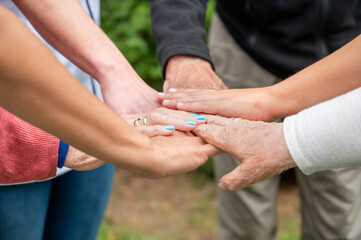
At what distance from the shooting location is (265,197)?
7.66ft

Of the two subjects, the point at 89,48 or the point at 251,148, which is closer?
the point at 251,148

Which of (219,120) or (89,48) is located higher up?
(89,48)

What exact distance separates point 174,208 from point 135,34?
1.42 metres

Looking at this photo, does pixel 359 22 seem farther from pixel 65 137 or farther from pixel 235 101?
pixel 65 137

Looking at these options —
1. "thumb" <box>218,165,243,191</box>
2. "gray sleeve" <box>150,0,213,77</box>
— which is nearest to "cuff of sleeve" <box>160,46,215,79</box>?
"gray sleeve" <box>150,0,213,77</box>

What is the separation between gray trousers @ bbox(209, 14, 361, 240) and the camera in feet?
7.14

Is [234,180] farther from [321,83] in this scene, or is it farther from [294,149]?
[321,83]

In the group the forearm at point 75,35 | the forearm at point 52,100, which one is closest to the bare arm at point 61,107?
the forearm at point 52,100

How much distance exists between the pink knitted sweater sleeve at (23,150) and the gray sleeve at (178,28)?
678 mm

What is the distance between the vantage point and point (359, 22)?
1933 mm

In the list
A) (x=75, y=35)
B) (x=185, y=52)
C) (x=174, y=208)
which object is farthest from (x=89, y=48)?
(x=174, y=208)

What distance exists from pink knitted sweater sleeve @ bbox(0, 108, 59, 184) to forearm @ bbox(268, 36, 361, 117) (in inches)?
30.4

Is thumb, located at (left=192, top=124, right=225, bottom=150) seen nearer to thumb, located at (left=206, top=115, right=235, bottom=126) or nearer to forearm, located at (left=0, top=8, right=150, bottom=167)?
thumb, located at (left=206, top=115, right=235, bottom=126)

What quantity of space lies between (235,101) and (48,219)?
814 mm
